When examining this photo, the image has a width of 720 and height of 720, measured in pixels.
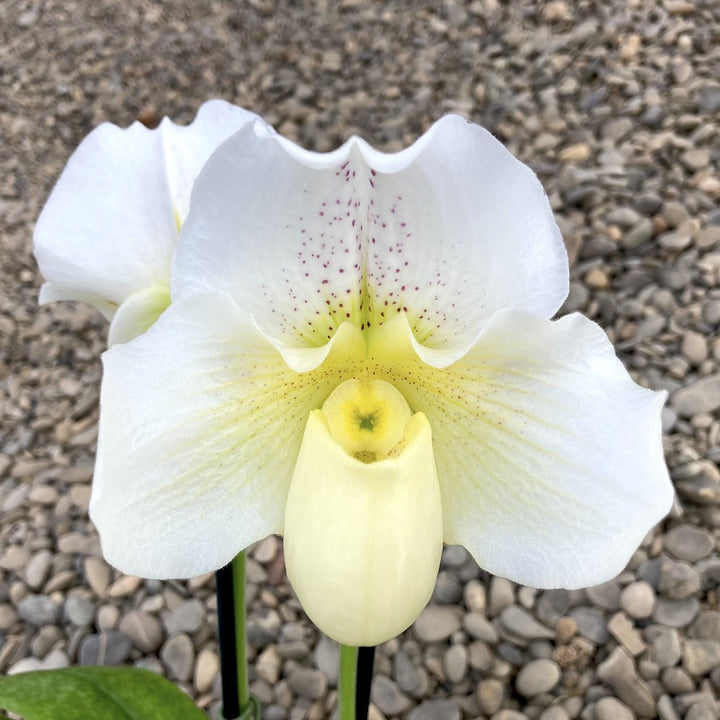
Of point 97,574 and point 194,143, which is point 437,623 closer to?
point 97,574

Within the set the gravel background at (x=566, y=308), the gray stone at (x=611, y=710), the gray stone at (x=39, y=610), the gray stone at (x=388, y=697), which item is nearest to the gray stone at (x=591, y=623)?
the gravel background at (x=566, y=308)

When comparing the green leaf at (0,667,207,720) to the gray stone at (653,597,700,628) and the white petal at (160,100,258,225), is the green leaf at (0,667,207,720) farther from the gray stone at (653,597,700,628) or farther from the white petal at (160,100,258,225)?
the gray stone at (653,597,700,628)

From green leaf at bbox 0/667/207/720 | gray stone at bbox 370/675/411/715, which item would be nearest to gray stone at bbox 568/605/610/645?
gray stone at bbox 370/675/411/715

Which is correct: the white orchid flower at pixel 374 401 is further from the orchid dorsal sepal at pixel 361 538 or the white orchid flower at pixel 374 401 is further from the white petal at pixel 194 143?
the white petal at pixel 194 143

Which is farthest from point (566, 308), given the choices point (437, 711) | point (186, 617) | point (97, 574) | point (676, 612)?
point (97, 574)

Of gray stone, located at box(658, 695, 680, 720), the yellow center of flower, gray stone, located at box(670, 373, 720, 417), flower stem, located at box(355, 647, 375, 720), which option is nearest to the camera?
the yellow center of flower

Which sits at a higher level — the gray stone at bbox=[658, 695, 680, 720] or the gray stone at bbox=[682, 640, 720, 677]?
the gray stone at bbox=[682, 640, 720, 677]
